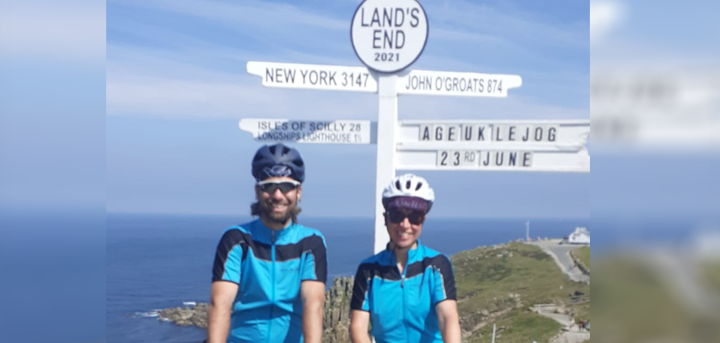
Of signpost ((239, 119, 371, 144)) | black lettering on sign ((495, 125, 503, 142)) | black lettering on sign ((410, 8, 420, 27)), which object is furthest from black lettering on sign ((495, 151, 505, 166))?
black lettering on sign ((410, 8, 420, 27))

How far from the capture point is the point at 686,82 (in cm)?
173

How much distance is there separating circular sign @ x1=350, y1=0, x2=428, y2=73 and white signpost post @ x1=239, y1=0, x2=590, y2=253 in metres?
0.01

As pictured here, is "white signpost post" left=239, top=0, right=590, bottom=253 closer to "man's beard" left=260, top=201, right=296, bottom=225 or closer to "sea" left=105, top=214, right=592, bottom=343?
"man's beard" left=260, top=201, right=296, bottom=225

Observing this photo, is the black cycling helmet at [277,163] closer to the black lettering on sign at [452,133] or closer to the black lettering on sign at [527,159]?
the black lettering on sign at [452,133]

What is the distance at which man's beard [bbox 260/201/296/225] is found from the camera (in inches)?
167

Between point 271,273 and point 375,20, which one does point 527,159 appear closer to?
point 375,20

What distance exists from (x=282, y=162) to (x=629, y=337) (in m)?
2.74

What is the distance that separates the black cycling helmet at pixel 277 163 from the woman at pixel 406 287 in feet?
2.14

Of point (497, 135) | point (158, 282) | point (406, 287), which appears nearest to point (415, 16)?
point (497, 135)

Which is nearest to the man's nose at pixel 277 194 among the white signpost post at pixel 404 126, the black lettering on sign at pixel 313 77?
the white signpost post at pixel 404 126

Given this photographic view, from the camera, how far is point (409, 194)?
165 inches

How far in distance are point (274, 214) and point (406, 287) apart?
0.99 m

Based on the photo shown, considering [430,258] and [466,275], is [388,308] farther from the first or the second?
[466,275]

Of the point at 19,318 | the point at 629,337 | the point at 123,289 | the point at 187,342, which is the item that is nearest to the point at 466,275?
→ the point at 187,342
